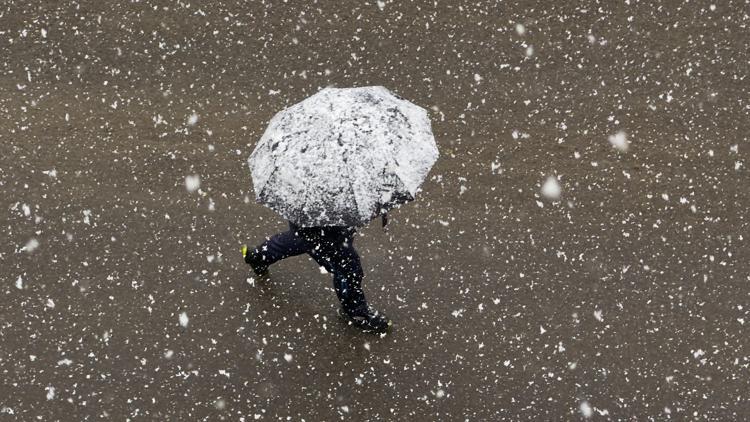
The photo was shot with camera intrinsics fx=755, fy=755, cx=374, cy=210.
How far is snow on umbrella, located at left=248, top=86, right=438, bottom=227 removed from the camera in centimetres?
300

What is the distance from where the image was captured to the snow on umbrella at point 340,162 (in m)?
3.00

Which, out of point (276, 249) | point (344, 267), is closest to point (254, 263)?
point (276, 249)

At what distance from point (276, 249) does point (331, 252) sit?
47 cm

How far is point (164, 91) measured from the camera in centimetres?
447

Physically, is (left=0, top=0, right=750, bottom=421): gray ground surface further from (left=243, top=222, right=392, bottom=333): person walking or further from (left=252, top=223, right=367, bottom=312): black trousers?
(left=252, top=223, right=367, bottom=312): black trousers

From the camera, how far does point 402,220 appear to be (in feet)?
14.1

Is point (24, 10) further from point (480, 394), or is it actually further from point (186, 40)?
point (480, 394)

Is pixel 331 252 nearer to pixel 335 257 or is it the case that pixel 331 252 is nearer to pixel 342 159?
pixel 335 257

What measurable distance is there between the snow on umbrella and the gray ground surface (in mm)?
1229

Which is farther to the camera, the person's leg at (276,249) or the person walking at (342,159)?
the person's leg at (276,249)

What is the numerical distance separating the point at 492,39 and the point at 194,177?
193 cm

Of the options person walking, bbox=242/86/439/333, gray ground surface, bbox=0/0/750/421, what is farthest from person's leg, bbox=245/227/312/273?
person walking, bbox=242/86/439/333

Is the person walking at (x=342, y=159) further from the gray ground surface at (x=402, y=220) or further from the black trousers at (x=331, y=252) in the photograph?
the gray ground surface at (x=402, y=220)

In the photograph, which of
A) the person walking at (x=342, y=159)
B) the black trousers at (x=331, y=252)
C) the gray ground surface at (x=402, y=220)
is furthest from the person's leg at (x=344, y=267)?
the person walking at (x=342, y=159)
